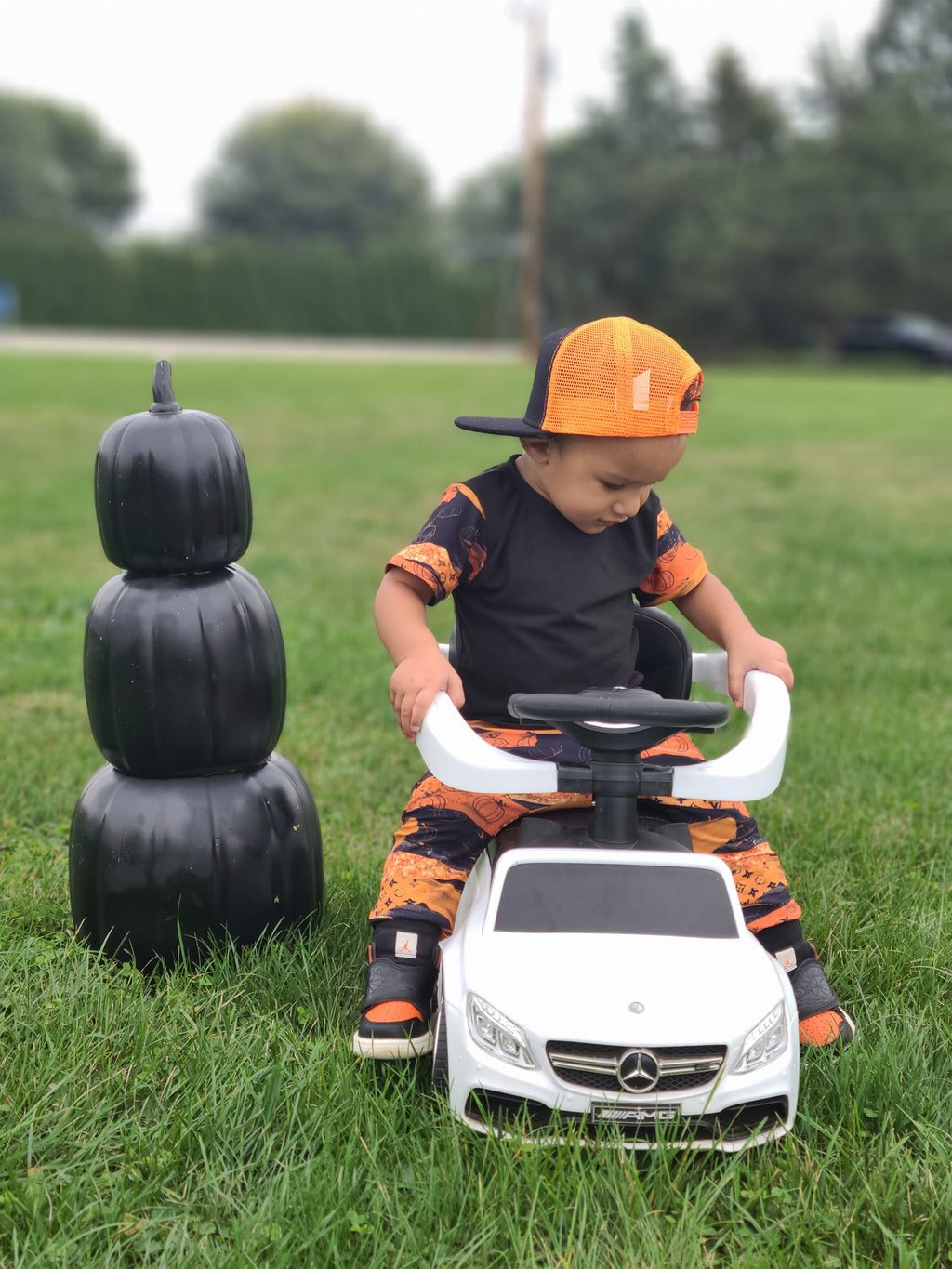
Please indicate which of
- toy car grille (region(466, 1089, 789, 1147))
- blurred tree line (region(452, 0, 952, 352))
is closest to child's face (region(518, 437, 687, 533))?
toy car grille (region(466, 1089, 789, 1147))

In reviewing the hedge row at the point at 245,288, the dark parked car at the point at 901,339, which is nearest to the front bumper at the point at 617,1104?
the dark parked car at the point at 901,339

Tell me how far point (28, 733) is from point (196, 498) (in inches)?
72.9

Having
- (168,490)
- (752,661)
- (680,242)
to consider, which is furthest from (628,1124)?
(680,242)

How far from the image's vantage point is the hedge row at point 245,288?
39.9 m

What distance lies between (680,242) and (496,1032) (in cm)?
4602

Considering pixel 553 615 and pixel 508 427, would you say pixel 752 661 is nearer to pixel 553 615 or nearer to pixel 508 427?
pixel 553 615

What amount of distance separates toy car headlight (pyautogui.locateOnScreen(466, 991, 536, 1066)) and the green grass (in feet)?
0.49

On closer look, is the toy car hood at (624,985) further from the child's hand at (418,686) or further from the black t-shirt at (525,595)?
the black t-shirt at (525,595)

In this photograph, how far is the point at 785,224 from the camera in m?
43.7

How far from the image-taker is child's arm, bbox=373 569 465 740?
6.76 ft

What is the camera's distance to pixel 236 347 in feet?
108

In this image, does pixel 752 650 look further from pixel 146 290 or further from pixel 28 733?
pixel 146 290

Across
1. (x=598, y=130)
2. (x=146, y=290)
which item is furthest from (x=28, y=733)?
(x=598, y=130)

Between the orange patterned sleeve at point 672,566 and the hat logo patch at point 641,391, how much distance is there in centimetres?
44
